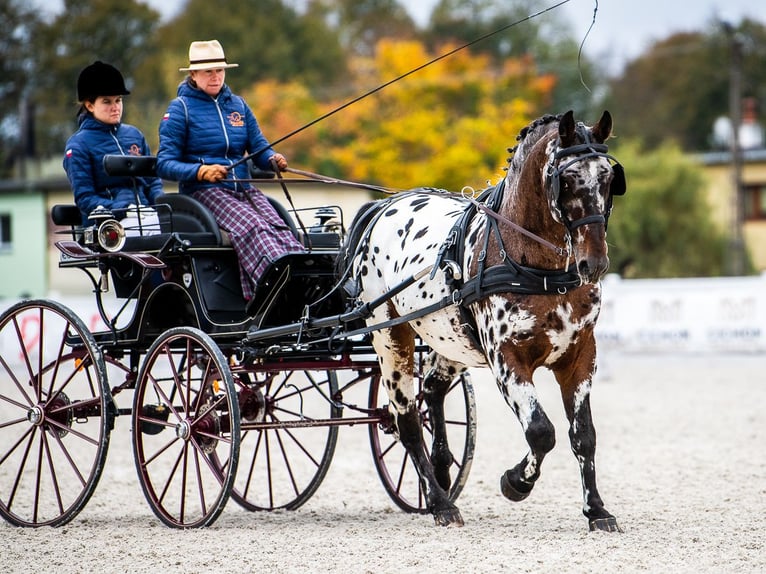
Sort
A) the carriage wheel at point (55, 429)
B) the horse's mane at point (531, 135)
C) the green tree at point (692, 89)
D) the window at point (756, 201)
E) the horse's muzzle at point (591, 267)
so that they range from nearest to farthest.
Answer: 1. the horse's muzzle at point (591, 267)
2. the horse's mane at point (531, 135)
3. the carriage wheel at point (55, 429)
4. the window at point (756, 201)
5. the green tree at point (692, 89)

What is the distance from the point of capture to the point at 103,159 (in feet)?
22.7

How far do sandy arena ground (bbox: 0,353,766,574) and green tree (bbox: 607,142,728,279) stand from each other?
22024 mm

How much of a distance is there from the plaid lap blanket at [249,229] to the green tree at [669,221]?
26.3m

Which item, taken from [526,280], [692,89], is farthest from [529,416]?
[692,89]

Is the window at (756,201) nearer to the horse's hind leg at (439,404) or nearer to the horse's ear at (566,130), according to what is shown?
the horse's hind leg at (439,404)

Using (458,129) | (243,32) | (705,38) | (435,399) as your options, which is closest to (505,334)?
(435,399)

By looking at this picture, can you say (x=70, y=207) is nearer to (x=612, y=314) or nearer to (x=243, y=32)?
(x=612, y=314)

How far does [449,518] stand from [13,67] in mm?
40988

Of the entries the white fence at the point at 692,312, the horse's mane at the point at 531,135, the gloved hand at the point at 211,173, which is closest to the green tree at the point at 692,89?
the white fence at the point at 692,312

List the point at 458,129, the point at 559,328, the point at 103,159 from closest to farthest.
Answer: the point at 559,328 → the point at 103,159 → the point at 458,129

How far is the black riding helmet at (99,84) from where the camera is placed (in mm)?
7227

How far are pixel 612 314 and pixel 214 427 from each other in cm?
1276

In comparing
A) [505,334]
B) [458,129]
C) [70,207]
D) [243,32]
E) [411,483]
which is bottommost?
[411,483]

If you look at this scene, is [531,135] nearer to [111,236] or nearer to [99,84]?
[111,236]
